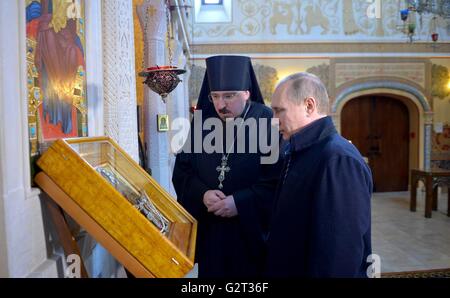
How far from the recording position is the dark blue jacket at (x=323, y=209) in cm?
131

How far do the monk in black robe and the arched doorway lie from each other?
31.6 feet

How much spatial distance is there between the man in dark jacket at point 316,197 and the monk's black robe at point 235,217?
0.46 meters

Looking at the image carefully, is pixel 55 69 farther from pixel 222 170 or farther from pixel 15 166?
pixel 222 170

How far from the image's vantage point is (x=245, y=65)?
7.80 feet

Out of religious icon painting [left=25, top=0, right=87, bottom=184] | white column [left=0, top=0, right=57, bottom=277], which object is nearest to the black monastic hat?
religious icon painting [left=25, top=0, right=87, bottom=184]

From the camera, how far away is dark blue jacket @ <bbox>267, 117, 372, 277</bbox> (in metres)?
1.31

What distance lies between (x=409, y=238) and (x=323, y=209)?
5.14 meters

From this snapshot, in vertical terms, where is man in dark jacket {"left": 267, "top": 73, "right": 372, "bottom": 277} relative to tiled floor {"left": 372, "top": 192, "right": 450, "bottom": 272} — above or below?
above

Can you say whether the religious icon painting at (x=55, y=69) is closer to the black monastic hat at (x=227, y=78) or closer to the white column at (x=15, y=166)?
the white column at (x=15, y=166)

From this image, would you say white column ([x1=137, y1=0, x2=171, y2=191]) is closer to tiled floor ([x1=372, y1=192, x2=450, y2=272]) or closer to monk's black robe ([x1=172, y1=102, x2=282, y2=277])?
monk's black robe ([x1=172, y1=102, x2=282, y2=277])

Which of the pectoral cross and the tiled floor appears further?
the tiled floor

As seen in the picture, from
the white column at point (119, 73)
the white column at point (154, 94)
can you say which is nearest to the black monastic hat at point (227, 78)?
the white column at point (119, 73)
